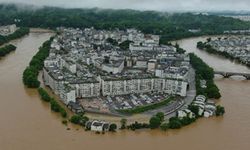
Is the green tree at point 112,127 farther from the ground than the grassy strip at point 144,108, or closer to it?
closer to it

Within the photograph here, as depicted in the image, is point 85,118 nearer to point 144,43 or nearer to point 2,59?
point 2,59

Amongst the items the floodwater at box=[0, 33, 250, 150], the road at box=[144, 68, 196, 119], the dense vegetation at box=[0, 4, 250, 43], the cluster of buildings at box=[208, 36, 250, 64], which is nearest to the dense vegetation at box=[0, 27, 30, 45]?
the dense vegetation at box=[0, 4, 250, 43]

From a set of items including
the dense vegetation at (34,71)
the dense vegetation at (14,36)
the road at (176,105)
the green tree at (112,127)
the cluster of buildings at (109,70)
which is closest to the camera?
the green tree at (112,127)

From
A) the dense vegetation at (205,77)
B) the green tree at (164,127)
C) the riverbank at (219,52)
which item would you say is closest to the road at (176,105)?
the dense vegetation at (205,77)

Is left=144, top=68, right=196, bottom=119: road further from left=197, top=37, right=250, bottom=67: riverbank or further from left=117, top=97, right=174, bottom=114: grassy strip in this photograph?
left=197, top=37, right=250, bottom=67: riverbank

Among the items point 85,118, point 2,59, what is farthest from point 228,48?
point 85,118

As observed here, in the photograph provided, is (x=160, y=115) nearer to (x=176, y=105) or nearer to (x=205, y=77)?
(x=176, y=105)

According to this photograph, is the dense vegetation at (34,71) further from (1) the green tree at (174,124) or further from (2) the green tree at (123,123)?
(1) the green tree at (174,124)
